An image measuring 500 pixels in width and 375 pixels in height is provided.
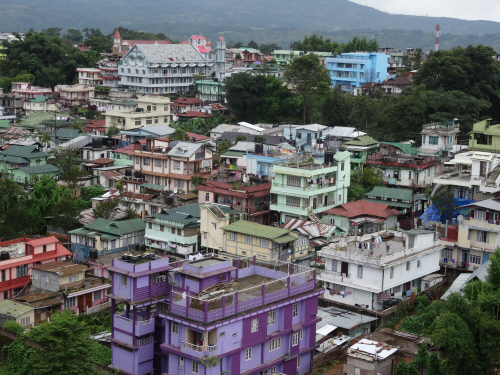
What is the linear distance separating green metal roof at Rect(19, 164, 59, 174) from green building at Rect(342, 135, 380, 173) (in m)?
17.7

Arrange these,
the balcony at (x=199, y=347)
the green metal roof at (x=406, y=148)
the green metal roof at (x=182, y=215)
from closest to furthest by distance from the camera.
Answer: the balcony at (x=199, y=347) < the green metal roof at (x=182, y=215) < the green metal roof at (x=406, y=148)

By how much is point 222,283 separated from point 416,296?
978 centimetres

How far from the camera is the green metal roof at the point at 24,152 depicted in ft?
151

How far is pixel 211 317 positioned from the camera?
1953 centimetres

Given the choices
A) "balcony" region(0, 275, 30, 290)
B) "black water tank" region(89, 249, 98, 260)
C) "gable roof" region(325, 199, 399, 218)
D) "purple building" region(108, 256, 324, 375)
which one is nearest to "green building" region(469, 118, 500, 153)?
"gable roof" region(325, 199, 399, 218)

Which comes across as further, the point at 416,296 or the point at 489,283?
the point at 416,296

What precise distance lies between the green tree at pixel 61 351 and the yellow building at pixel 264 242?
10.0 meters

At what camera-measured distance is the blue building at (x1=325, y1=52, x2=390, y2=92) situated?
68.3 meters

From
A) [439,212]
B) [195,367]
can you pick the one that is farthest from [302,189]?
[195,367]

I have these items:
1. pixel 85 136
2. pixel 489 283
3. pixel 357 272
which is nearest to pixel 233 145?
pixel 85 136

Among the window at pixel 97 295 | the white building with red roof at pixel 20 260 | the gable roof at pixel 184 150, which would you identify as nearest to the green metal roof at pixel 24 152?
the gable roof at pixel 184 150

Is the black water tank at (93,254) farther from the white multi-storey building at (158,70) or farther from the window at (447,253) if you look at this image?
the white multi-storey building at (158,70)

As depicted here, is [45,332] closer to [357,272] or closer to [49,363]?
[49,363]

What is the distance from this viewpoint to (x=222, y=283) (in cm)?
2116
